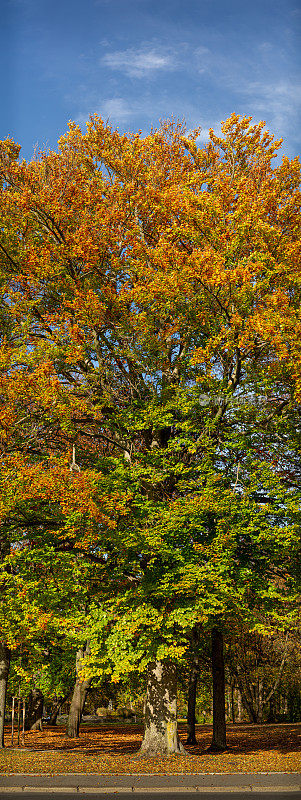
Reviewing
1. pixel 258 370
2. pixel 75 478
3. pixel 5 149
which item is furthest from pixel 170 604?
pixel 5 149

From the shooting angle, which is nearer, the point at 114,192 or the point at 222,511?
the point at 222,511

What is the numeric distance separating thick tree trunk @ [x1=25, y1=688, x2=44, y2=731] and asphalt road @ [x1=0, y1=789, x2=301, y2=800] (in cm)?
2220

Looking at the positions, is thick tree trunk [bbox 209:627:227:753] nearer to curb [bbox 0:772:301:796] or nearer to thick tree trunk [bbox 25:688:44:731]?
curb [bbox 0:772:301:796]

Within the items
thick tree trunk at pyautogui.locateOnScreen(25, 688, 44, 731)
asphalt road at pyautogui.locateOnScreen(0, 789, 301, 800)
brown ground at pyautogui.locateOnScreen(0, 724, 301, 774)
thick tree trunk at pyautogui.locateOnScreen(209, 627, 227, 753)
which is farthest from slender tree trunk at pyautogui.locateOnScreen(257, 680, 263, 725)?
asphalt road at pyautogui.locateOnScreen(0, 789, 301, 800)

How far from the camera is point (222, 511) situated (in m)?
13.9

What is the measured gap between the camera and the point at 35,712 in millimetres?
33094

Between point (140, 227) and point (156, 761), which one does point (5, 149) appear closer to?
point (140, 227)

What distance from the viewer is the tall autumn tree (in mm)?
13766

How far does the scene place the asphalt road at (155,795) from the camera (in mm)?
9555

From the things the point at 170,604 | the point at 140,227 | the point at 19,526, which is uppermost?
the point at 140,227

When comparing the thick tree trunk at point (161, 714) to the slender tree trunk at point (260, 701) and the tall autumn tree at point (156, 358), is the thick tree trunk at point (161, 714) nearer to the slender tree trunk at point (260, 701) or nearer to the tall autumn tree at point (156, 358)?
the tall autumn tree at point (156, 358)

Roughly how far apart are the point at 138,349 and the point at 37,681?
8.94m

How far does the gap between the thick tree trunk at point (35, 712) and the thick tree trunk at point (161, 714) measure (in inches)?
671

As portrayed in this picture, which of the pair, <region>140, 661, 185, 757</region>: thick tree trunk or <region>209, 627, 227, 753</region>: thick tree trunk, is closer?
<region>140, 661, 185, 757</region>: thick tree trunk
